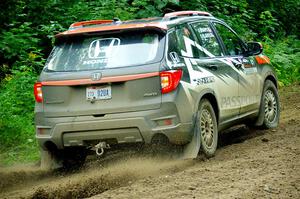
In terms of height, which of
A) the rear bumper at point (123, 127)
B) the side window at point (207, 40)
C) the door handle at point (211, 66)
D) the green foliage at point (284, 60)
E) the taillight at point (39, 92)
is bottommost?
the green foliage at point (284, 60)

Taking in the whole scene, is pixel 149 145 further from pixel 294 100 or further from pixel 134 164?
pixel 294 100

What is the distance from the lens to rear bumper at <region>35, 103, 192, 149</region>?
7129mm

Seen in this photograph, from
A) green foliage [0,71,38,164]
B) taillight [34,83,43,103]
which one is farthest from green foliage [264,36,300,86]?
taillight [34,83,43,103]

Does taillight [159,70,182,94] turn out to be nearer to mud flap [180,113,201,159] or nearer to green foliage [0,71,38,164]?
mud flap [180,113,201,159]

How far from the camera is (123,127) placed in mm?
7160

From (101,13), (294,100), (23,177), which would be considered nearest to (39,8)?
(101,13)

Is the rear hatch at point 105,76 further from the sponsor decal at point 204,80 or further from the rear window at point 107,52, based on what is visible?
the sponsor decal at point 204,80

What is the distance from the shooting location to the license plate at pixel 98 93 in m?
7.20

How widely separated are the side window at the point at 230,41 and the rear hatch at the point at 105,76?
1936 mm

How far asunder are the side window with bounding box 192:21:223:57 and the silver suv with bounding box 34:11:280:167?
15cm

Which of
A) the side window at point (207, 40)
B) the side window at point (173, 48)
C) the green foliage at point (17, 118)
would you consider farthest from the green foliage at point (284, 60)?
the side window at point (173, 48)

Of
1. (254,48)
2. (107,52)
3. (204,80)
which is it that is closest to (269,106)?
(254,48)

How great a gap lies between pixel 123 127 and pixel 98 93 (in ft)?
1.53

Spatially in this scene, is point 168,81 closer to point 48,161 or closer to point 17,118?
point 48,161
